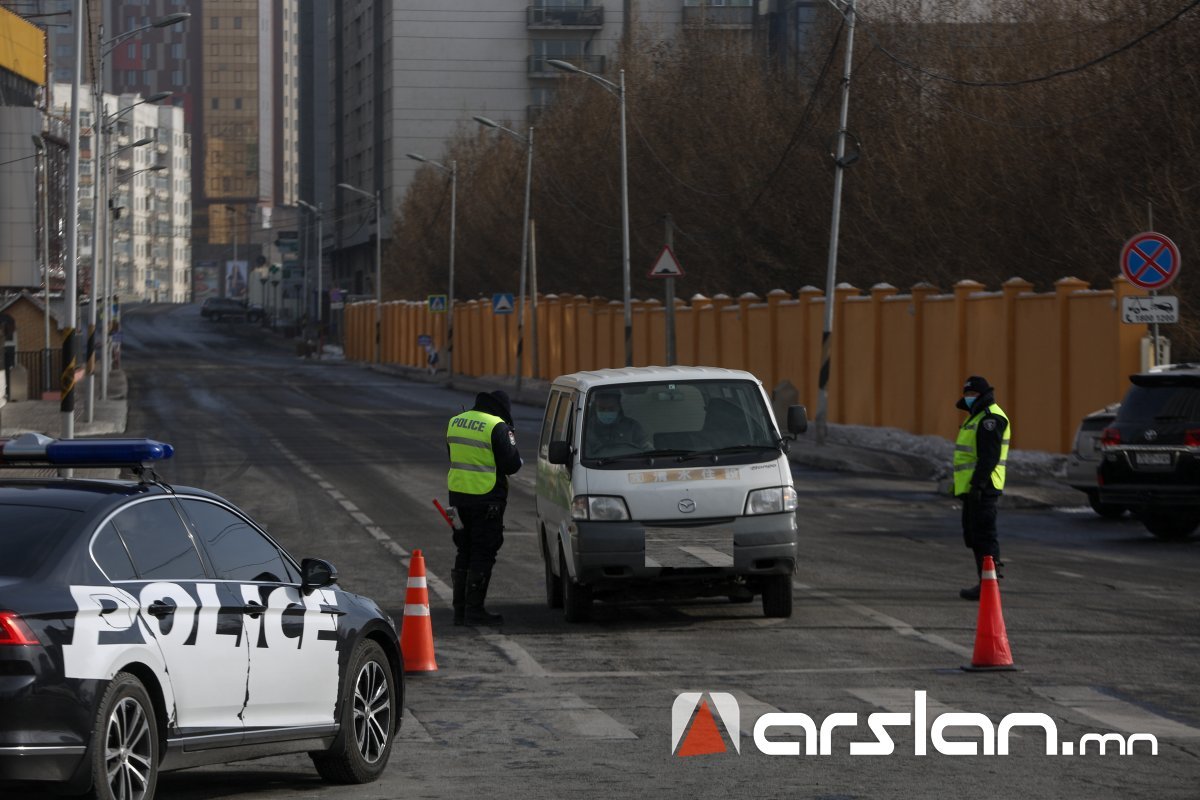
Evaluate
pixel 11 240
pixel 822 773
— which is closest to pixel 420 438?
pixel 822 773

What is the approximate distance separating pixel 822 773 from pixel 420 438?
103ft

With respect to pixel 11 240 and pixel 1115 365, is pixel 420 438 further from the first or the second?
pixel 11 240

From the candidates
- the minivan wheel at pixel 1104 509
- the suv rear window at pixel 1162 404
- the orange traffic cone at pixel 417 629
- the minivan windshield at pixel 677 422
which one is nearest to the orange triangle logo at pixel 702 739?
the orange traffic cone at pixel 417 629

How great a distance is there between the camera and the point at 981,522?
49.9 feet

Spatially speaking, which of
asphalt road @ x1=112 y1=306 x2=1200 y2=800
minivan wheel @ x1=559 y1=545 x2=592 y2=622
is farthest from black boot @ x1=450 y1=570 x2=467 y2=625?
minivan wheel @ x1=559 y1=545 x2=592 y2=622

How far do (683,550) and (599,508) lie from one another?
667mm

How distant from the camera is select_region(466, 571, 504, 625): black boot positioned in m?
14.1

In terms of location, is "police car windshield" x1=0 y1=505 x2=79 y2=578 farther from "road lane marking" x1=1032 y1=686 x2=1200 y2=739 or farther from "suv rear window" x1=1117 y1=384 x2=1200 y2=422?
"suv rear window" x1=1117 y1=384 x2=1200 y2=422

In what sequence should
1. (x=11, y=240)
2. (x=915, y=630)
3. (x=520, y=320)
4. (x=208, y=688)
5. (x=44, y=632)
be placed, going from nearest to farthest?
(x=44, y=632)
(x=208, y=688)
(x=915, y=630)
(x=520, y=320)
(x=11, y=240)

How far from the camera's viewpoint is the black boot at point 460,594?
1409cm

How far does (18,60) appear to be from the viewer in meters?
85.9

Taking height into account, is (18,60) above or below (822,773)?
above

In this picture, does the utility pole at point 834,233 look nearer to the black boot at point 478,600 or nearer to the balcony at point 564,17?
the black boot at point 478,600

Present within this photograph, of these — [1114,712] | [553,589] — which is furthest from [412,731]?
[553,589]
